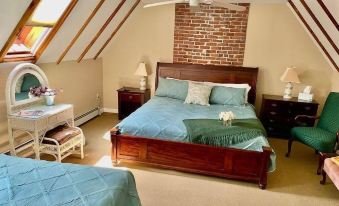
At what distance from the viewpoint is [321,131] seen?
3.60m

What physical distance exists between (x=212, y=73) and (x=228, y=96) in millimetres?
669

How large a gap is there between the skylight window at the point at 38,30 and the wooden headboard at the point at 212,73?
219 cm

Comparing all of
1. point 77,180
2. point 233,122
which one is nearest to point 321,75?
point 233,122

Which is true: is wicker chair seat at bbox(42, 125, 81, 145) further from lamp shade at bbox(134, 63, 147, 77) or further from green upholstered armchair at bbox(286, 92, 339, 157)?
green upholstered armchair at bbox(286, 92, 339, 157)

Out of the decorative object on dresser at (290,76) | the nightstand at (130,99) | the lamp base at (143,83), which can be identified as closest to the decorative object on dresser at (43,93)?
the nightstand at (130,99)

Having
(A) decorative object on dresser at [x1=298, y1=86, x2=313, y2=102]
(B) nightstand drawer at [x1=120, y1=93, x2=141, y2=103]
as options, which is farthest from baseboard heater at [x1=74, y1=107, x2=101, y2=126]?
(A) decorative object on dresser at [x1=298, y1=86, x2=313, y2=102]

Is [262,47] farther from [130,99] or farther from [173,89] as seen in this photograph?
[130,99]

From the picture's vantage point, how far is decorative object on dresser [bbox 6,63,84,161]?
116 inches

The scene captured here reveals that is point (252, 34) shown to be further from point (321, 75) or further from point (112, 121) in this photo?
point (112, 121)

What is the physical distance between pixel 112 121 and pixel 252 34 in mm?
3019

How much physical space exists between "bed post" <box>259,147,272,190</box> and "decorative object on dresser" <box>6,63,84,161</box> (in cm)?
226

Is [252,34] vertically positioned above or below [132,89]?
above

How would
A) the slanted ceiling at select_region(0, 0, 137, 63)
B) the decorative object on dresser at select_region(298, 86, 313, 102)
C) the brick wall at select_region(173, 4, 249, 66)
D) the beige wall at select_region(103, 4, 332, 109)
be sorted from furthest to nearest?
the brick wall at select_region(173, 4, 249, 66)
the beige wall at select_region(103, 4, 332, 109)
the decorative object on dresser at select_region(298, 86, 313, 102)
the slanted ceiling at select_region(0, 0, 137, 63)

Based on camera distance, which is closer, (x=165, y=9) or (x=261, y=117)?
(x=261, y=117)
